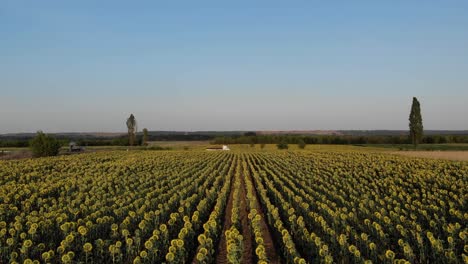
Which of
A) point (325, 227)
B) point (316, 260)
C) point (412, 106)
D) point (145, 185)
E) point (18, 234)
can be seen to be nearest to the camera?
point (316, 260)

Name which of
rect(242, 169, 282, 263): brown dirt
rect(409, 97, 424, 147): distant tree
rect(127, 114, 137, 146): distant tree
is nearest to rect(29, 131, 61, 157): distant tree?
rect(127, 114, 137, 146): distant tree

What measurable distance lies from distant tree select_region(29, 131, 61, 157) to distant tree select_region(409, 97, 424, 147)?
61783 mm

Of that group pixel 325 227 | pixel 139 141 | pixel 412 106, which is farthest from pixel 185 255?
pixel 139 141

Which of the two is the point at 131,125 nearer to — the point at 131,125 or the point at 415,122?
the point at 131,125

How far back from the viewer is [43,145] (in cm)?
5903

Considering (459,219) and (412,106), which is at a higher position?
(412,106)

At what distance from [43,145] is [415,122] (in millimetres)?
63700

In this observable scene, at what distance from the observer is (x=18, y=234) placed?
11.1 meters

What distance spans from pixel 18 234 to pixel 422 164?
104 feet

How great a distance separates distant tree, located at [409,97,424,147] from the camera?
70062 millimetres

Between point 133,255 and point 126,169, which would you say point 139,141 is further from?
point 133,255

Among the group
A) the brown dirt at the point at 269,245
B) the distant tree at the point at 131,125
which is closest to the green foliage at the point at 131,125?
the distant tree at the point at 131,125

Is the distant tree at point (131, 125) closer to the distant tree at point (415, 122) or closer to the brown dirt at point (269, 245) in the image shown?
the distant tree at point (415, 122)

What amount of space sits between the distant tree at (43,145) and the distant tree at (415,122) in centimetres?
6178
